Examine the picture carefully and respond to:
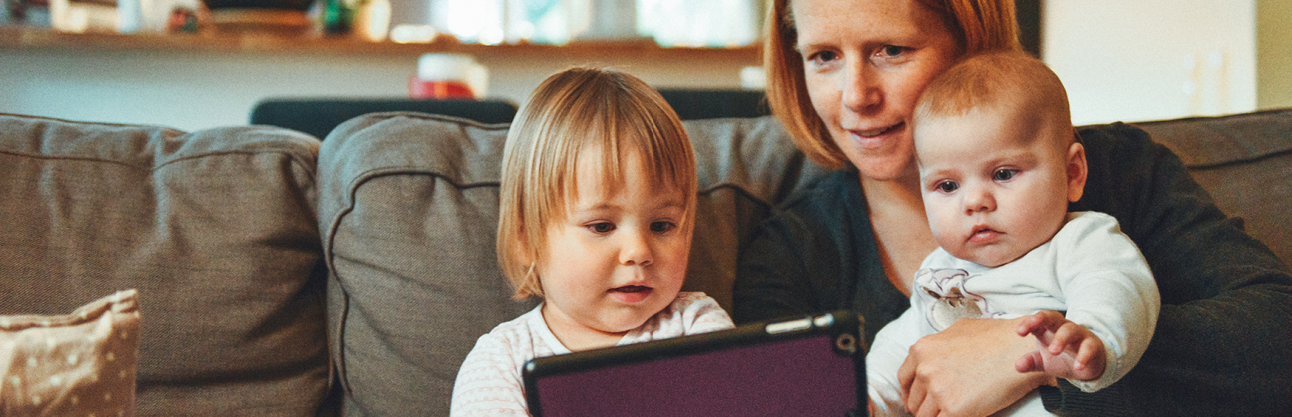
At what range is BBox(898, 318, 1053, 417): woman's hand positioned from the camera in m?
0.83

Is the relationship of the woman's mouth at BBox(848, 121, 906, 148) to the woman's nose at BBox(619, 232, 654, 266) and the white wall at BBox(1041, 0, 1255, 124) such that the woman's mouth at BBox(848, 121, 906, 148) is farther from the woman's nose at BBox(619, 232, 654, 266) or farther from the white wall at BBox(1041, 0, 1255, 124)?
the white wall at BBox(1041, 0, 1255, 124)

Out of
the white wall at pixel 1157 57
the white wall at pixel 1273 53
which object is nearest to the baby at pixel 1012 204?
the white wall at pixel 1273 53

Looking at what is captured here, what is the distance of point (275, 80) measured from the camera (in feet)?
10.9

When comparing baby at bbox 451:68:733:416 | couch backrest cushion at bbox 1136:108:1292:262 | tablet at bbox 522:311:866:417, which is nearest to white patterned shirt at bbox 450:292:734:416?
baby at bbox 451:68:733:416

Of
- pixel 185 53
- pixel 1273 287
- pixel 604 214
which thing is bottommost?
pixel 1273 287

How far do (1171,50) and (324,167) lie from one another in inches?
93.6

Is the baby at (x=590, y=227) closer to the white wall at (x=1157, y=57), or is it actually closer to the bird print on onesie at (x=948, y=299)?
the bird print on onesie at (x=948, y=299)

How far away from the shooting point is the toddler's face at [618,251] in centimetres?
88

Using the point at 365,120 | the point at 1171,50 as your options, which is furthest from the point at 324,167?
the point at 1171,50

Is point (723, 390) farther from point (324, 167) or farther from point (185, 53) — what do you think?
point (185, 53)

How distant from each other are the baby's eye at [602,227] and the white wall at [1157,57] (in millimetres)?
2049

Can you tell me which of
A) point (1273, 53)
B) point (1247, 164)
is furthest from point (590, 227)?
point (1273, 53)

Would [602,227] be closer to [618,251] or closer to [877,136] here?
[618,251]

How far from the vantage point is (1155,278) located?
3.13 feet
